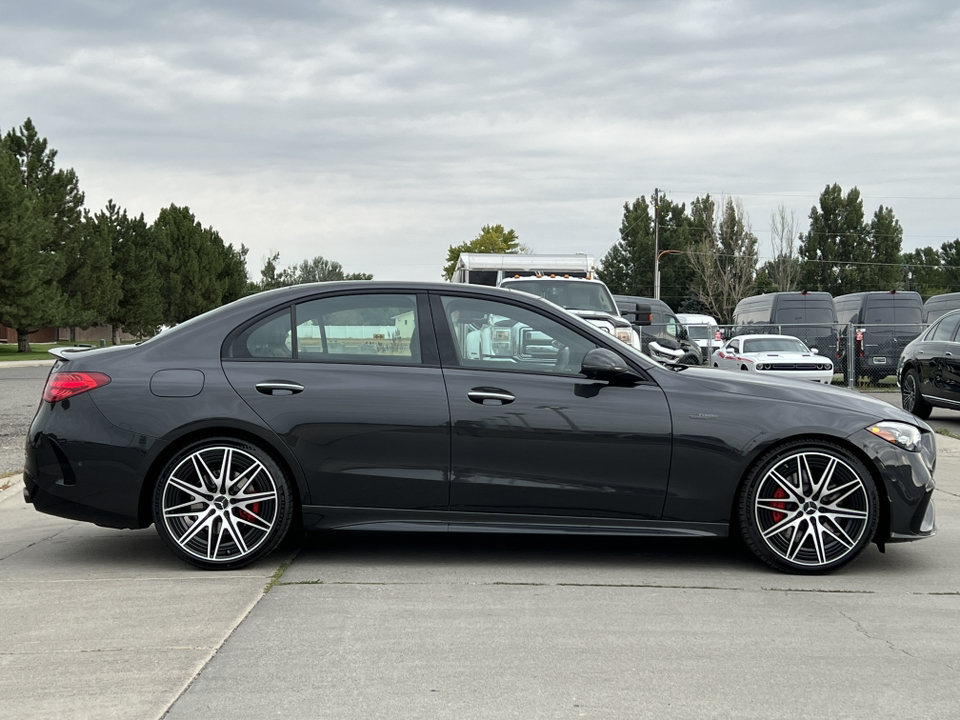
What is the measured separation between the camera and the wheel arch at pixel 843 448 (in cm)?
568

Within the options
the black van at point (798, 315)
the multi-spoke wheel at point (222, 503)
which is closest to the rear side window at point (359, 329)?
the multi-spoke wheel at point (222, 503)

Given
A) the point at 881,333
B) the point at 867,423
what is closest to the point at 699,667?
the point at 867,423

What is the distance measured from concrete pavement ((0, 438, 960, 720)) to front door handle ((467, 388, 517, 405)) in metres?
0.91

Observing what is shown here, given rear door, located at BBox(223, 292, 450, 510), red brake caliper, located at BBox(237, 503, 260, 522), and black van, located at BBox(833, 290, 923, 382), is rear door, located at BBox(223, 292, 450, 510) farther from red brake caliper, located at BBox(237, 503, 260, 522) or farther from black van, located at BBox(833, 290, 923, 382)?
black van, located at BBox(833, 290, 923, 382)

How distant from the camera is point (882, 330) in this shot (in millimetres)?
25062

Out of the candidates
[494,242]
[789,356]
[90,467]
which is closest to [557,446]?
[90,467]

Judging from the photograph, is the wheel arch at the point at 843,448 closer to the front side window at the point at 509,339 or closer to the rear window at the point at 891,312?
the front side window at the point at 509,339

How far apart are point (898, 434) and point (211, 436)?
3596 mm

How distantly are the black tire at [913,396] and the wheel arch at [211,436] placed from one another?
→ 11349 mm

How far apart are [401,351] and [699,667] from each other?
242 centimetres

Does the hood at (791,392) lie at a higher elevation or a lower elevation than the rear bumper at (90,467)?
higher

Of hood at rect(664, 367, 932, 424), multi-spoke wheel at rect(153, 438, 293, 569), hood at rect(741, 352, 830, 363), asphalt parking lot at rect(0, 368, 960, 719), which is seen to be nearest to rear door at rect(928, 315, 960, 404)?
asphalt parking lot at rect(0, 368, 960, 719)

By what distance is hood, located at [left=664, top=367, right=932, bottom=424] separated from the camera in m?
5.74

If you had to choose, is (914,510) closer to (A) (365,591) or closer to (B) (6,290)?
(A) (365,591)
